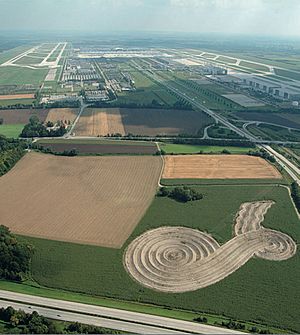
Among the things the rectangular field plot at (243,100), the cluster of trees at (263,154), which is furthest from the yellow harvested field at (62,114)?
the rectangular field plot at (243,100)

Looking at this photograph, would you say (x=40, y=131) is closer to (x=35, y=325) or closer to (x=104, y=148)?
(x=104, y=148)

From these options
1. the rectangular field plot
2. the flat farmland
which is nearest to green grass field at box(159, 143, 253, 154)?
the flat farmland

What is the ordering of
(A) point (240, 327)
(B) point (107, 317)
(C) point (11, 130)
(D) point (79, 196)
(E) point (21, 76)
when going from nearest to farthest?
(A) point (240, 327) → (B) point (107, 317) → (D) point (79, 196) → (C) point (11, 130) → (E) point (21, 76)

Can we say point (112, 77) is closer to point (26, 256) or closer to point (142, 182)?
point (142, 182)

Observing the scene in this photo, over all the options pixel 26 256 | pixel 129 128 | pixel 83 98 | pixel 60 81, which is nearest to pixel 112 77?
pixel 60 81

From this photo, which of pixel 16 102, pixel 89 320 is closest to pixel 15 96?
pixel 16 102
